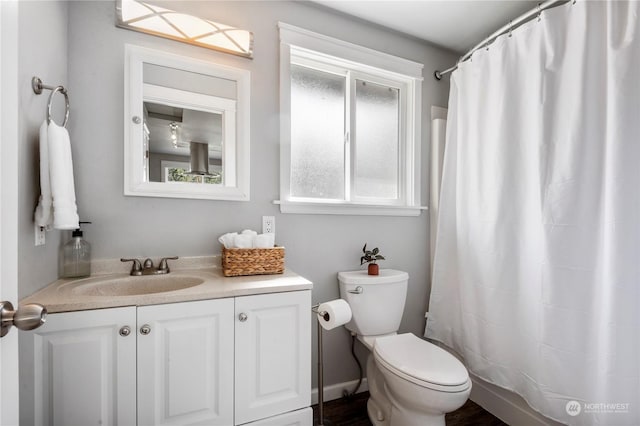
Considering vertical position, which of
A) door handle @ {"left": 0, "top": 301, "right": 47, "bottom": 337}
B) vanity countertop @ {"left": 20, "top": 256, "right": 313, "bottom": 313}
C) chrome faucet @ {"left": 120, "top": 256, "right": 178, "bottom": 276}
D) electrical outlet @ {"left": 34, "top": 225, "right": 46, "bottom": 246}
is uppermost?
electrical outlet @ {"left": 34, "top": 225, "right": 46, "bottom": 246}

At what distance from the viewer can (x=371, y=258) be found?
179 cm

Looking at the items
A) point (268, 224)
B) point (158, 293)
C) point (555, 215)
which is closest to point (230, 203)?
point (268, 224)

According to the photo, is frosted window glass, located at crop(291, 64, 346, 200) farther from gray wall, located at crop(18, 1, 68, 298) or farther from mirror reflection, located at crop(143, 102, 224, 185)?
gray wall, located at crop(18, 1, 68, 298)

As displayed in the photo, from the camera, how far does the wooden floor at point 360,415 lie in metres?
1.61

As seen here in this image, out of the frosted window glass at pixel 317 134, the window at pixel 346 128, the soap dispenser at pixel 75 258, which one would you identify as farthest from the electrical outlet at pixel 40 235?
the frosted window glass at pixel 317 134

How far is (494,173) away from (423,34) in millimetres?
1112

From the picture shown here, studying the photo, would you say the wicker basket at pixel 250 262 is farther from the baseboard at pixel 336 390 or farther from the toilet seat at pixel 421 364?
the baseboard at pixel 336 390

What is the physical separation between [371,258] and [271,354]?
34.4 inches

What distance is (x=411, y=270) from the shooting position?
2.06 metres

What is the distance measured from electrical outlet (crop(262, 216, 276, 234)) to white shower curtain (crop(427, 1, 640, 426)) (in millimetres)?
1163

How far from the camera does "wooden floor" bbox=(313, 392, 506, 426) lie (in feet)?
5.27

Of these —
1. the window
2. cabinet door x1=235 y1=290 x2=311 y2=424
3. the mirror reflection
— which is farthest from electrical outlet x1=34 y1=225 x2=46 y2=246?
the window

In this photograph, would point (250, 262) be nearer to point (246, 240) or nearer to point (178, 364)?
point (246, 240)

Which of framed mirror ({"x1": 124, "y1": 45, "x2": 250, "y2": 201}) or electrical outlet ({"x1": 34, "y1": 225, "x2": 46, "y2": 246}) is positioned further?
framed mirror ({"x1": 124, "y1": 45, "x2": 250, "y2": 201})
